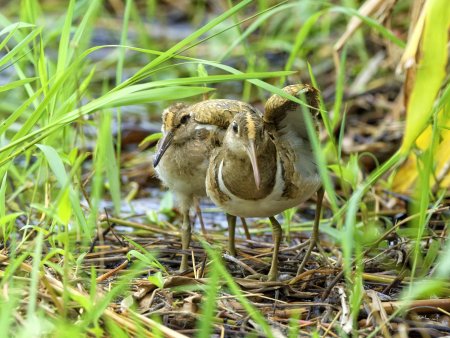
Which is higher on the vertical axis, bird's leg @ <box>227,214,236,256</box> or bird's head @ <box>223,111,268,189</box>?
bird's head @ <box>223,111,268,189</box>

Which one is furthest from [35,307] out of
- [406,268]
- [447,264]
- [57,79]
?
[406,268]

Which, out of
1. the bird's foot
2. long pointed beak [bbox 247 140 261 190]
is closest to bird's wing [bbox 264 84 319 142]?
long pointed beak [bbox 247 140 261 190]

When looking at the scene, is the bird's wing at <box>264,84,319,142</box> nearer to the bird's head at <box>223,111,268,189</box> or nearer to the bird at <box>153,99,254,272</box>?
the bird's head at <box>223,111,268,189</box>

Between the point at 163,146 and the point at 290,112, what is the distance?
73 cm

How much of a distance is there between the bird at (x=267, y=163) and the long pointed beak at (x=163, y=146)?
1.45ft

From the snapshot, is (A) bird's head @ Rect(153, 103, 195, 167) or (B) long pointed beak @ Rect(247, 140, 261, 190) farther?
(A) bird's head @ Rect(153, 103, 195, 167)

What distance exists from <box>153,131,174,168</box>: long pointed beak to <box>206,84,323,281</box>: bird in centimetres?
44

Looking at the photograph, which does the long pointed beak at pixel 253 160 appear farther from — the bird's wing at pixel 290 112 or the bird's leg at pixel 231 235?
the bird's leg at pixel 231 235

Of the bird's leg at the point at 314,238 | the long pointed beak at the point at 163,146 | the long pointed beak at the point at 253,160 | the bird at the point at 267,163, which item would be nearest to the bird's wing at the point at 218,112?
the long pointed beak at the point at 163,146

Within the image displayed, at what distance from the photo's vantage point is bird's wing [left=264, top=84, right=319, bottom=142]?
3475 mm

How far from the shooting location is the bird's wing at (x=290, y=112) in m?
3.48

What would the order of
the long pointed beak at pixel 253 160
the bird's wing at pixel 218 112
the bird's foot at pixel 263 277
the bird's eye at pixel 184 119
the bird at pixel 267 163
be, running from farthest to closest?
the bird's eye at pixel 184 119 → the bird's wing at pixel 218 112 → the bird's foot at pixel 263 277 → the bird at pixel 267 163 → the long pointed beak at pixel 253 160

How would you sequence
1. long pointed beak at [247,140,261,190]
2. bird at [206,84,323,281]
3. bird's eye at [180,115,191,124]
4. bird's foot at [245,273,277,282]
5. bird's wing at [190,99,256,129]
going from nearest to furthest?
long pointed beak at [247,140,261,190], bird at [206,84,323,281], bird's foot at [245,273,277,282], bird's wing at [190,99,256,129], bird's eye at [180,115,191,124]

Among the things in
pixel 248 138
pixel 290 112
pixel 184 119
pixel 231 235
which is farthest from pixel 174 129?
pixel 248 138
